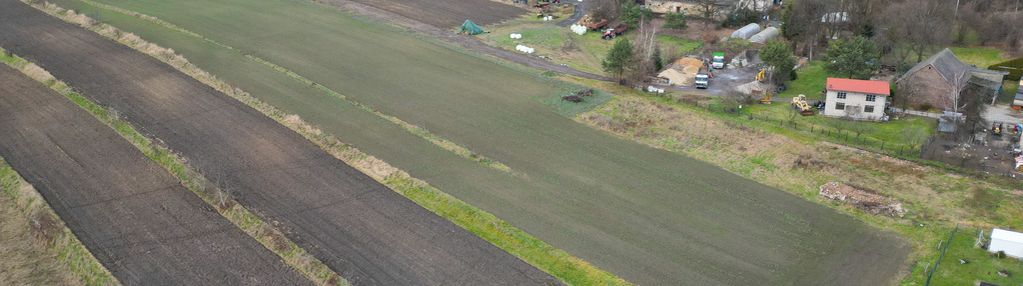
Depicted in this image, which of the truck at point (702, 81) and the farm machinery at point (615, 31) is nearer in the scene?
the truck at point (702, 81)

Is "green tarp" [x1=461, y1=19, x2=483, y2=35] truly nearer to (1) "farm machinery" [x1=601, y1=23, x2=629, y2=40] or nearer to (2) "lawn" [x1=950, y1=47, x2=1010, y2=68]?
(1) "farm machinery" [x1=601, y1=23, x2=629, y2=40]

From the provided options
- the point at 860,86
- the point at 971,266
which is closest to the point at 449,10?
the point at 860,86

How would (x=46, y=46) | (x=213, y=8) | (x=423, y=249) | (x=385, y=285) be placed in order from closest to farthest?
1. (x=385, y=285)
2. (x=423, y=249)
3. (x=46, y=46)
4. (x=213, y=8)

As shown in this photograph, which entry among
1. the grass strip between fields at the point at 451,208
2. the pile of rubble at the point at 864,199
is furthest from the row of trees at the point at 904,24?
the grass strip between fields at the point at 451,208

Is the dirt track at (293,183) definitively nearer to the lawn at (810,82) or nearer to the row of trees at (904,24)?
the lawn at (810,82)

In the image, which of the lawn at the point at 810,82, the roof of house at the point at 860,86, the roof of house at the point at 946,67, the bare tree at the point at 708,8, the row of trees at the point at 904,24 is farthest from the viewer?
the bare tree at the point at 708,8

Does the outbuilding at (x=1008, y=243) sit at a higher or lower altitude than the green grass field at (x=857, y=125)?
lower

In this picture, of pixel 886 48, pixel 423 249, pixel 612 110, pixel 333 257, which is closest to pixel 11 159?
pixel 333 257

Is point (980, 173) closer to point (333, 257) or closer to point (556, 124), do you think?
point (556, 124)
